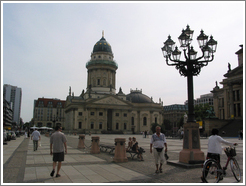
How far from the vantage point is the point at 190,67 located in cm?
1248

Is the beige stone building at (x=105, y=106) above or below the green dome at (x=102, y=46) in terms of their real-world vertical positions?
below

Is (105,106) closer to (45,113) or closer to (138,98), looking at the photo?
(138,98)

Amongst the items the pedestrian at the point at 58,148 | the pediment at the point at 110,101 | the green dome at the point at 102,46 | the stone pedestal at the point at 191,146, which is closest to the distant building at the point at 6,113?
the pediment at the point at 110,101

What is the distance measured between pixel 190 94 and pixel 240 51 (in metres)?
51.1

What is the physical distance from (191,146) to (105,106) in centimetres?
7746

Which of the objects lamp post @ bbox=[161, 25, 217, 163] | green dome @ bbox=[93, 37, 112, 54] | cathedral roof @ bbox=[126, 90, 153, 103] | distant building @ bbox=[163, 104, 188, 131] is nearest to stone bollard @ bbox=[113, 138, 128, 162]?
lamp post @ bbox=[161, 25, 217, 163]

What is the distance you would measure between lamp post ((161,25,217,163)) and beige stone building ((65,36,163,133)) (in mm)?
72846

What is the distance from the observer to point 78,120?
278 ft

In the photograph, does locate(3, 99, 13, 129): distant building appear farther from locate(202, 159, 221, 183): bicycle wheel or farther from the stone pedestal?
locate(202, 159, 221, 183): bicycle wheel

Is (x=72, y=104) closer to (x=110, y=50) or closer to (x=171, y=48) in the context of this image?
(x=110, y=50)

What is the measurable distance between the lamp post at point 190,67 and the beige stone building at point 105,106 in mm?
72846

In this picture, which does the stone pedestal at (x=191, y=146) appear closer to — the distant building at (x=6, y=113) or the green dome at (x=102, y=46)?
the distant building at (x=6, y=113)

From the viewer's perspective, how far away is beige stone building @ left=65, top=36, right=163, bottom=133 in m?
86.1

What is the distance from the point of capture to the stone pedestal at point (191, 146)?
434 inches
